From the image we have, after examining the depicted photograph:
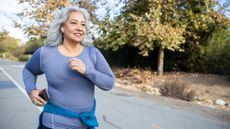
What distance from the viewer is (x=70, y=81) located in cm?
270

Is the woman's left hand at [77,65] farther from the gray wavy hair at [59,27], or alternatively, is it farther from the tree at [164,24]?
the tree at [164,24]

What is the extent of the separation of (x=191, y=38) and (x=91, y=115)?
2401 centimetres

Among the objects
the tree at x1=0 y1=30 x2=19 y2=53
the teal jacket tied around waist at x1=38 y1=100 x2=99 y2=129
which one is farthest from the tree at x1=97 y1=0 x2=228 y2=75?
the tree at x1=0 y1=30 x2=19 y2=53

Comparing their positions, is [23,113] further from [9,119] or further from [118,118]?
[118,118]

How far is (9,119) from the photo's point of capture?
332 inches

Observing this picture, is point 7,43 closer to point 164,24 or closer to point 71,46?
point 164,24

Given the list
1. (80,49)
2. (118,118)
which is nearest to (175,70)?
(118,118)

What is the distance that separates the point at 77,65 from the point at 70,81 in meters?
0.22

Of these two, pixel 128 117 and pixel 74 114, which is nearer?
pixel 74 114

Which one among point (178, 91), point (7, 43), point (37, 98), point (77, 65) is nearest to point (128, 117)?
point (37, 98)

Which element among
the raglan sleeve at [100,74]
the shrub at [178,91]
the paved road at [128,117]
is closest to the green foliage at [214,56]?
the shrub at [178,91]

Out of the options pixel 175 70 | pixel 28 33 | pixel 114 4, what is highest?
pixel 114 4

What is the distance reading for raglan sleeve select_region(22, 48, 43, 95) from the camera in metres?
2.90

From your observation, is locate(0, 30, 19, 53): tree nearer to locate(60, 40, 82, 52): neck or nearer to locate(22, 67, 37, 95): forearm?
locate(22, 67, 37, 95): forearm
